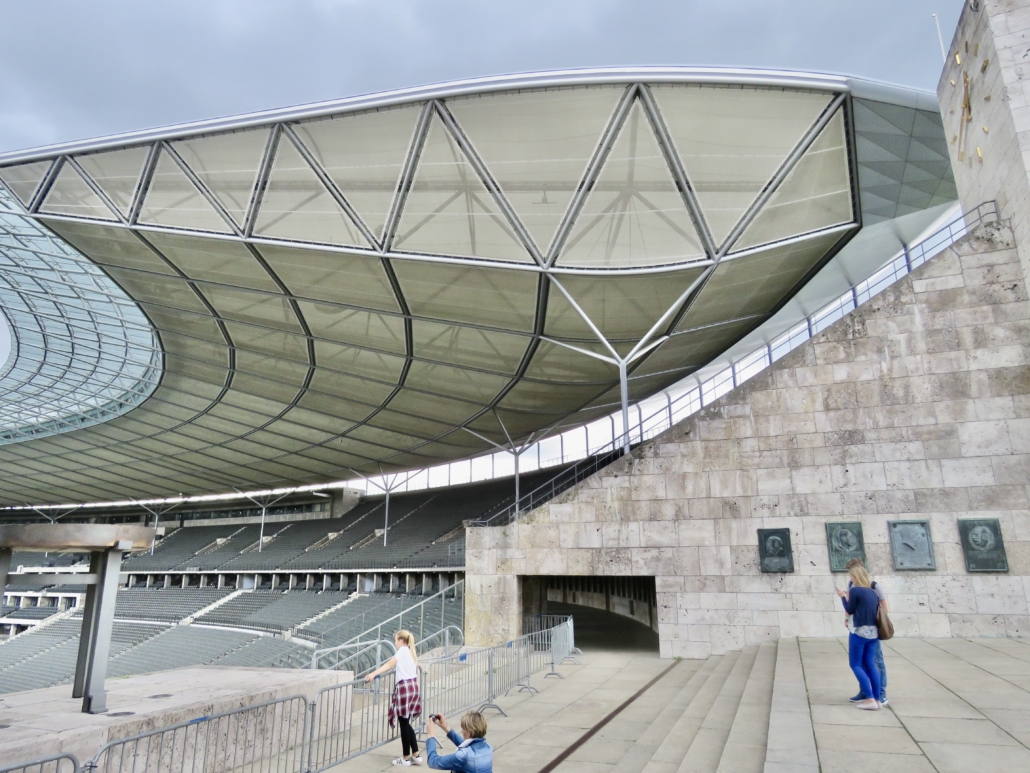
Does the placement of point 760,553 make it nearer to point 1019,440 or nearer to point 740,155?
point 1019,440

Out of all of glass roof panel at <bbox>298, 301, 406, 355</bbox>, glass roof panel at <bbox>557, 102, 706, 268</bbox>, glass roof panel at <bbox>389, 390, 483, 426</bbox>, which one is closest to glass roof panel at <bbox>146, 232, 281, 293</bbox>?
glass roof panel at <bbox>298, 301, 406, 355</bbox>

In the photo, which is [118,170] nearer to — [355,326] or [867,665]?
[355,326]

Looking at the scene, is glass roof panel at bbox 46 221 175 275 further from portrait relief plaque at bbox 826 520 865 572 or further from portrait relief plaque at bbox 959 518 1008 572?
portrait relief plaque at bbox 959 518 1008 572

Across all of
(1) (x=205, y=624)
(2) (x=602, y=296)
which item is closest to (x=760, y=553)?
(2) (x=602, y=296)

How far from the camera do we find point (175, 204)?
18.8 m

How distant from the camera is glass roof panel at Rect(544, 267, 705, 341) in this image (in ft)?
71.5

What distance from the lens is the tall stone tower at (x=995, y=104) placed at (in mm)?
15211

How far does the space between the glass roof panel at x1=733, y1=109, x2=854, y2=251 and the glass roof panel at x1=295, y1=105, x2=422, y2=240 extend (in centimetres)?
1095

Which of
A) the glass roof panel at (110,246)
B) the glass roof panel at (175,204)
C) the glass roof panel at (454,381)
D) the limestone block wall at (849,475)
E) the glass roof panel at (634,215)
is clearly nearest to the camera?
the limestone block wall at (849,475)

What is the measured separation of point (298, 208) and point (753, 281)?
16770 mm

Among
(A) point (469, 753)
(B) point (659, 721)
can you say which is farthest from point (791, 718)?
(A) point (469, 753)

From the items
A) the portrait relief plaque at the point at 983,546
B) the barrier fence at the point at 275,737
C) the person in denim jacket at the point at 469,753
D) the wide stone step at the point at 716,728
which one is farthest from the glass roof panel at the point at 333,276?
the portrait relief plaque at the point at 983,546

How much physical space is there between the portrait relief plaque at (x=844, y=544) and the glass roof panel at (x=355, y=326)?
17.0 metres

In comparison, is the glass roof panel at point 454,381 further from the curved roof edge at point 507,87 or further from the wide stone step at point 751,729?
the wide stone step at point 751,729
